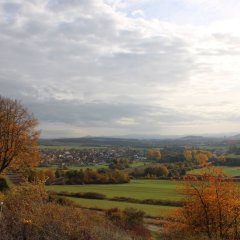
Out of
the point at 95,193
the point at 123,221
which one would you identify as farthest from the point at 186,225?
the point at 95,193

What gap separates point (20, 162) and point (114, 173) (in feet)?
179

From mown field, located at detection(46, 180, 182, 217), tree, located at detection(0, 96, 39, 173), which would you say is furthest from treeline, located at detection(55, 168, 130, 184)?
tree, located at detection(0, 96, 39, 173)

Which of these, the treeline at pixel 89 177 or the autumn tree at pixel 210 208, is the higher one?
the autumn tree at pixel 210 208

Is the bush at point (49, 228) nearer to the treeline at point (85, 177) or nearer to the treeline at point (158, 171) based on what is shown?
the treeline at point (85, 177)

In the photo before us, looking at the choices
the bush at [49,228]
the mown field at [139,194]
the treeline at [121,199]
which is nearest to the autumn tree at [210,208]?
the bush at [49,228]

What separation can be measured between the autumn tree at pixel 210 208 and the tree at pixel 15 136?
45.7 ft

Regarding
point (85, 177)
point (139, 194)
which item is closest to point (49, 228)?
point (139, 194)

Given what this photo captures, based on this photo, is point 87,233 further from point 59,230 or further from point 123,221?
point 123,221

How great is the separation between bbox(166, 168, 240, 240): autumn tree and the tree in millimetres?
13919

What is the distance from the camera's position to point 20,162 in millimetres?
36125

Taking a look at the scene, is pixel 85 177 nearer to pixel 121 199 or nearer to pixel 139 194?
pixel 139 194

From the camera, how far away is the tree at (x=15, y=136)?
34875 millimetres

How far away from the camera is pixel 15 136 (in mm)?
34844

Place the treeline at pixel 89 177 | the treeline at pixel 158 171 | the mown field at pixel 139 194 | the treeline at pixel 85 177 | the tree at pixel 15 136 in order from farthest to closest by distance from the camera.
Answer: the treeline at pixel 158 171
the treeline at pixel 89 177
the treeline at pixel 85 177
the mown field at pixel 139 194
the tree at pixel 15 136
